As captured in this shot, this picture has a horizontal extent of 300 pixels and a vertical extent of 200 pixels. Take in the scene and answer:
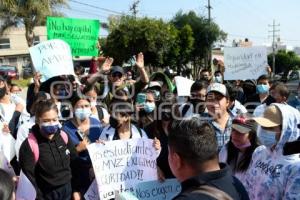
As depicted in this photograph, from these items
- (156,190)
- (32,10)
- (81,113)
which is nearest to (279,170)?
(156,190)

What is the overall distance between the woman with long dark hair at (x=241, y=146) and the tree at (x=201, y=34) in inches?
1230

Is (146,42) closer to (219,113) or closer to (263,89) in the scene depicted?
(263,89)

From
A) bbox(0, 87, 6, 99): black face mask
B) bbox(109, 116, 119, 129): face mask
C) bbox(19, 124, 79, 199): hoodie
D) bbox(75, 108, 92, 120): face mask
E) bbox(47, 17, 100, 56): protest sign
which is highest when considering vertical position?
bbox(47, 17, 100, 56): protest sign

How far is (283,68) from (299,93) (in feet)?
201

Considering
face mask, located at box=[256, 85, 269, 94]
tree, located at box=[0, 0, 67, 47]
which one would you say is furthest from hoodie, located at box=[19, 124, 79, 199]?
tree, located at box=[0, 0, 67, 47]

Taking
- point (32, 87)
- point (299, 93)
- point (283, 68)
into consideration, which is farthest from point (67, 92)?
point (283, 68)

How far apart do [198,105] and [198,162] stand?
3103mm

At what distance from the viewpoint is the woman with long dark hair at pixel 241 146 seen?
11.1 ft

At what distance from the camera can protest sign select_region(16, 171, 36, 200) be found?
3.51 m

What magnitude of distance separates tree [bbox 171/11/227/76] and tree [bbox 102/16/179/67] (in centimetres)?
815

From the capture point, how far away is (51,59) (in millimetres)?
6281

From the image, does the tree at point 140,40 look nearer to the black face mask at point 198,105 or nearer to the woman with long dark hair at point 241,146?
the black face mask at point 198,105

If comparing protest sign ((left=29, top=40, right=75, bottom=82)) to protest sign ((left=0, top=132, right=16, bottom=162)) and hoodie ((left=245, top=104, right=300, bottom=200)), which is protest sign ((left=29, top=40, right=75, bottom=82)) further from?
hoodie ((left=245, top=104, right=300, bottom=200))

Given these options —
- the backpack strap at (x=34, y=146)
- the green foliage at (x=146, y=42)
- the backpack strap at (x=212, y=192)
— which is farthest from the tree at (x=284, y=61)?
the backpack strap at (x=212, y=192)
